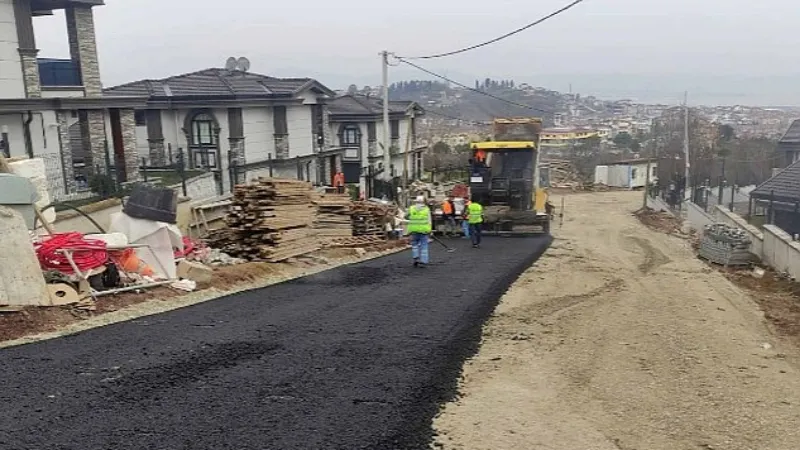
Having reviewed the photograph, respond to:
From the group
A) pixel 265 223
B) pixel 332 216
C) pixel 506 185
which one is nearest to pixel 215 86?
pixel 506 185

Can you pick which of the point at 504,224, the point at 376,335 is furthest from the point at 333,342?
the point at 504,224

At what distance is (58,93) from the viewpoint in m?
20.7

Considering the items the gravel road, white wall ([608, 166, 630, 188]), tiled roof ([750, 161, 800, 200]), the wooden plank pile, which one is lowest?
white wall ([608, 166, 630, 188])

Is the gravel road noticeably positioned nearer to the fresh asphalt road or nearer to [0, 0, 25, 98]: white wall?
the fresh asphalt road

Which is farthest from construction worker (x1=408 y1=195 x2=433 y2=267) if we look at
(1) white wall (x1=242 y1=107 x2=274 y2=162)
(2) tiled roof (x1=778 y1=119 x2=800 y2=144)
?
(2) tiled roof (x1=778 y1=119 x2=800 y2=144)

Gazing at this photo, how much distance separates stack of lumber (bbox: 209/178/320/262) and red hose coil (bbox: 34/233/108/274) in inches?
165

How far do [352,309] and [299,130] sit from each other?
22.8 meters

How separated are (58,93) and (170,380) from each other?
1718 centimetres

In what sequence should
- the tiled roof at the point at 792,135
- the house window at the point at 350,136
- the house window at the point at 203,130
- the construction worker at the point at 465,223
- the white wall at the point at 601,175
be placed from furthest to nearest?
the white wall at the point at 601,175 < the house window at the point at 350,136 < the tiled roof at the point at 792,135 < the house window at the point at 203,130 < the construction worker at the point at 465,223

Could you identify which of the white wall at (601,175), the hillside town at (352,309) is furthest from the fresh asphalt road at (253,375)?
the white wall at (601,175)

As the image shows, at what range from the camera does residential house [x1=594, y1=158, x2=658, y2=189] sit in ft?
179

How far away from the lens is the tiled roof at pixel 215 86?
2789 centimetres

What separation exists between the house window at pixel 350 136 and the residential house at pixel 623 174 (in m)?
25.7

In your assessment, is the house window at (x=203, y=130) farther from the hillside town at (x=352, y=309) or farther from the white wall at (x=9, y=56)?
the white wall at (x=9, y=56)
